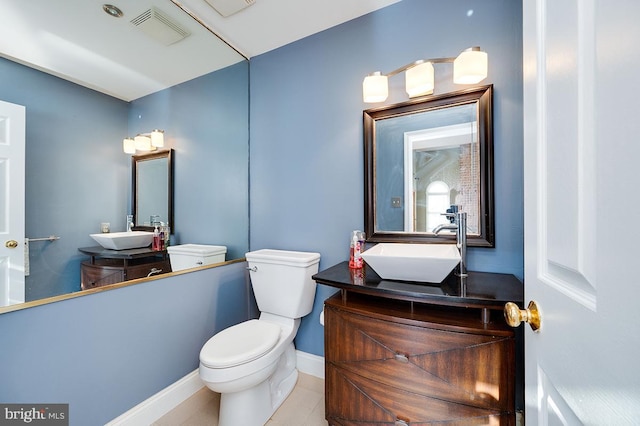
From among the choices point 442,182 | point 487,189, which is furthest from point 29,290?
point 487,189

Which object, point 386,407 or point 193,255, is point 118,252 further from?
point 386,407

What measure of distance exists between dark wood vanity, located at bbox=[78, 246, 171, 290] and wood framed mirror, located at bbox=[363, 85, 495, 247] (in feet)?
4.42

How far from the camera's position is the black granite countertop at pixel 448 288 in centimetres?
100

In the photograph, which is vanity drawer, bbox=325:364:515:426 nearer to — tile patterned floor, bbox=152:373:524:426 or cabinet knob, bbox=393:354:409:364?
cabinet knob, bbox=393:354:409:364

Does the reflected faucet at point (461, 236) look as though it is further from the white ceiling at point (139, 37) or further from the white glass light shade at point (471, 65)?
the white ceiling at point (139, 37)

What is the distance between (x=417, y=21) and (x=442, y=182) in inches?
38.8

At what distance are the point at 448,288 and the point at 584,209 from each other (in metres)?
0.81

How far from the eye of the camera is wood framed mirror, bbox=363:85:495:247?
1.37 meters

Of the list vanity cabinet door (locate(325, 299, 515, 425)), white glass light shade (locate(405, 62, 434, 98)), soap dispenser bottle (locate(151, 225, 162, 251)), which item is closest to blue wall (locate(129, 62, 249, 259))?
soap dispenser bottle (locate(151, 225, 162, 251))

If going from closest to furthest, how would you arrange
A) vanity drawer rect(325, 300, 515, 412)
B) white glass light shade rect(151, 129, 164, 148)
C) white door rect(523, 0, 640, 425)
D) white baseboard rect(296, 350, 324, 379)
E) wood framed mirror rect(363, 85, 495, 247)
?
white door rect(523, 0, 640, 425) → vanity drawer rect(325, 300, 515, 412) → wood framed mirror rect(363, 85, 495, 247) → white glass light shade rect(151, 129, 164, 148) → white baseboard rect(296, 350, 324, 379)

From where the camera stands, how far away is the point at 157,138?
1.71 metres

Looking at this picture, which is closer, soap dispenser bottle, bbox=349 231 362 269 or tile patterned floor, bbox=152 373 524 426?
tile patterned floor, bbox=152 373 524 426

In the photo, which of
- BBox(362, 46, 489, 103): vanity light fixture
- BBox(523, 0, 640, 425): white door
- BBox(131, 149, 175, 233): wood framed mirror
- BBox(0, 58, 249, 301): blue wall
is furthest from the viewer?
BBox(131, 149, 175, 233): wood framed mirror

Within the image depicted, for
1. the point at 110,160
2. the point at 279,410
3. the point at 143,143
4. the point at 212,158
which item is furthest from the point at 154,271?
the point at 279,410
